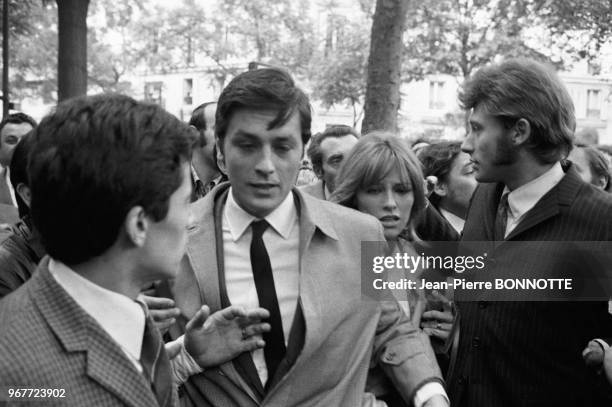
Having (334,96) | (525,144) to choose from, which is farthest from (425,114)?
(525,144)

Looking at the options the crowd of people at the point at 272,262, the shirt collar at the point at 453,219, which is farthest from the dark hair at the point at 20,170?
the shirt collar at the point at 453,219

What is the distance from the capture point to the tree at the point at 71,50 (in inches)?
469

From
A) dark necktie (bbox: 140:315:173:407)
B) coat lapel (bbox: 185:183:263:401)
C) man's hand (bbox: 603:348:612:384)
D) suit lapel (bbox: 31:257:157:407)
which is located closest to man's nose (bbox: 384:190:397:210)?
coat lapel (bbox: 185:183:263:401)

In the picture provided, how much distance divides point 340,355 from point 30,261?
116 centimetres

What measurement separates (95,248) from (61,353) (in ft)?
0.81

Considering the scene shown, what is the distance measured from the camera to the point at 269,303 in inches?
102

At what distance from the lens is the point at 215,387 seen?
101 inches

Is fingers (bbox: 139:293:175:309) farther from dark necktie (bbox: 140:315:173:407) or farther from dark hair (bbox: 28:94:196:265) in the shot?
dark hair (bbox: 28:94:196:265)

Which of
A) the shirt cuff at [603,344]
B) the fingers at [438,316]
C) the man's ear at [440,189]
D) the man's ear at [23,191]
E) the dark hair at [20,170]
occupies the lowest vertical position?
the fingers at [438,316]

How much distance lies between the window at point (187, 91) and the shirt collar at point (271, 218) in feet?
170

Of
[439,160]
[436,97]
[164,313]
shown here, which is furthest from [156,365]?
[436,97]

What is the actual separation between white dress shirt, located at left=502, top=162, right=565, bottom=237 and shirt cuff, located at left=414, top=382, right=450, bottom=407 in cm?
76

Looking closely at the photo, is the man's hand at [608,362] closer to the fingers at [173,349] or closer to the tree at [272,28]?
the fingers at [173,349]

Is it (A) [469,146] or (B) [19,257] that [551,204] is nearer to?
(A) [469,146]
